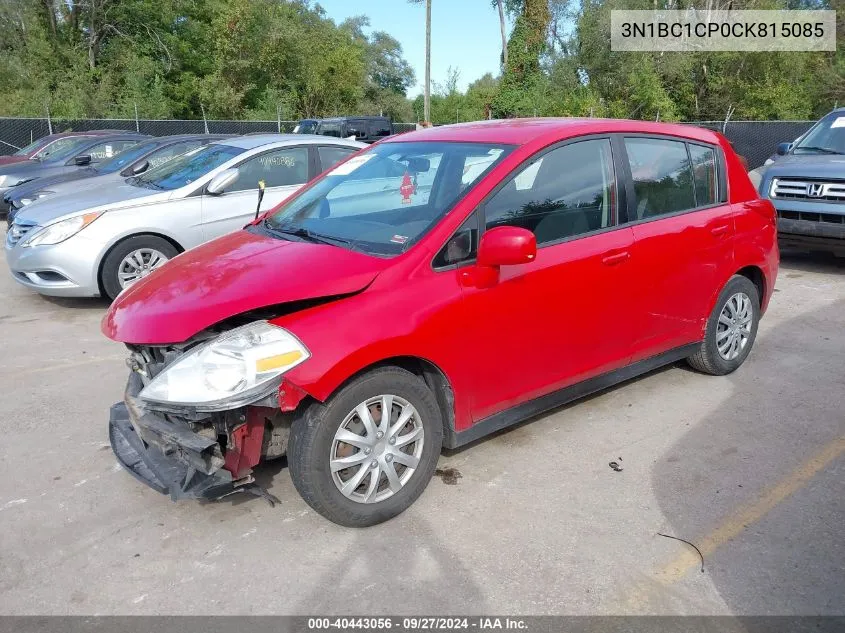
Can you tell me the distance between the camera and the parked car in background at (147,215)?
6504 mm

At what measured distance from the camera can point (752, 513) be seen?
3.31 m

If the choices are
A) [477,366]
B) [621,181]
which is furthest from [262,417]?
[621,181]

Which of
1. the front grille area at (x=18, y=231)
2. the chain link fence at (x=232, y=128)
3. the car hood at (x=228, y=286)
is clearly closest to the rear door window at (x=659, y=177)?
the car hood at (x=228, y=286)

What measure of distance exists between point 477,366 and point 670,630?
1.39 metres

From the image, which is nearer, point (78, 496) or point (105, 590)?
point (105, 590)

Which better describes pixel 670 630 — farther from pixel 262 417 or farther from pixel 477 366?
pixel 262 417

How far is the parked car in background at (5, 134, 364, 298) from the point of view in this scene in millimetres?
6504

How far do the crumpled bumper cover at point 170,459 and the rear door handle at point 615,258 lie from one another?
225 centimetres

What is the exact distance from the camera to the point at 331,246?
3467 millimetres

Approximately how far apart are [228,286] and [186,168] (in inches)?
187

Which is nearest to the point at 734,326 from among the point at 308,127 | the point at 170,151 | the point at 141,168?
the point at 141,168

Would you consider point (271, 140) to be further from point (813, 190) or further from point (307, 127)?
point (307, 127)

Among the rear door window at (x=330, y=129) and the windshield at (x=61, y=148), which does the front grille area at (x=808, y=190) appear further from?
the rear door window at (x=330, y=129)

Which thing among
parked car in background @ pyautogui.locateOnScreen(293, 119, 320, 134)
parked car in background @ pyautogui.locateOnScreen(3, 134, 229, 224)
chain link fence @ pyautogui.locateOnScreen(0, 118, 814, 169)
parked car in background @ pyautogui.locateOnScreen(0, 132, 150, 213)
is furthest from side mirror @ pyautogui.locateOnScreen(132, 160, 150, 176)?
chain link fence @ pyautogui.locateOnScreen(0, 118, 814, 169)
